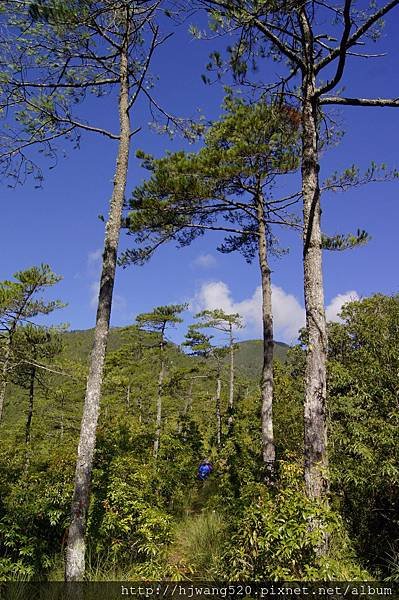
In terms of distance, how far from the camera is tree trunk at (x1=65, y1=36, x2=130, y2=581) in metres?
4.96

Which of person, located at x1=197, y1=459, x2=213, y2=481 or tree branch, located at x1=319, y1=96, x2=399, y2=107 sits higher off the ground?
tree branch, located at x1=319, y1=96, x2=399, y2=107

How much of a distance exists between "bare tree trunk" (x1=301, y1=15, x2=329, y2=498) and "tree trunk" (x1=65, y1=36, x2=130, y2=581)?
3.02 m

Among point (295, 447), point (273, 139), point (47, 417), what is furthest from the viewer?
point (47, 417)

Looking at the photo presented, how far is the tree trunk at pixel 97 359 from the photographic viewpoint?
4.96m

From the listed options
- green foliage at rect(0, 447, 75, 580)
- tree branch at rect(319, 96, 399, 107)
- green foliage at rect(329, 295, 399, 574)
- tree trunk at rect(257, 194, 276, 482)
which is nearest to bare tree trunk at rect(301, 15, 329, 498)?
tree branch at rect(319, 96, 399, 107)

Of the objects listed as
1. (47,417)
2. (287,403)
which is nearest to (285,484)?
(287,403)

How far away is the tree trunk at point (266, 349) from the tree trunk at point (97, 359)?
4975 mm

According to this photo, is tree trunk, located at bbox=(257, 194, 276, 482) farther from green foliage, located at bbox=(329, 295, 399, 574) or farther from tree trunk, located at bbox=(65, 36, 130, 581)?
tree trunk, located at bbox=(65, 36, 130, 581)

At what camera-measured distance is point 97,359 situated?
5941mm

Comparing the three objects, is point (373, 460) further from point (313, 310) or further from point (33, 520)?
point (33, 520)

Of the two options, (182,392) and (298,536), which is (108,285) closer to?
(298,536)

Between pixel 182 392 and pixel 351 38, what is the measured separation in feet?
108

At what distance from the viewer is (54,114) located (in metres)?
7.14

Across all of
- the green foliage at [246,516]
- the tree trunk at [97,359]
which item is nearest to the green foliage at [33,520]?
the green foliage at [246,516]
